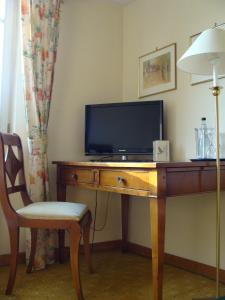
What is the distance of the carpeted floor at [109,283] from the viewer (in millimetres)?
1832

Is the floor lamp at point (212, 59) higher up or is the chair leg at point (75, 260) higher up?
the floor lamp at point (212, 59)

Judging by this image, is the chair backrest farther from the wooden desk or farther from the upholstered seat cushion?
the wooden desk

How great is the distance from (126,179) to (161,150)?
61 centimetres

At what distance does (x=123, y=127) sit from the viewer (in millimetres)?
2520

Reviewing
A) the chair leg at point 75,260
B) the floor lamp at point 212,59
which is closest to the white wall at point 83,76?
the chair leg at point 75,260

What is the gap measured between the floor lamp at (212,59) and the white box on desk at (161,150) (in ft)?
2.05

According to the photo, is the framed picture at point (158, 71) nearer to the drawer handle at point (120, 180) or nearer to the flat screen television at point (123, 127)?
the flat screen television at point (123, 127)

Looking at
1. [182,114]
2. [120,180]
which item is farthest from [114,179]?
[182,114]

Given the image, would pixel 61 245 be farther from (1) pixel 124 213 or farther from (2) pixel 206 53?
(2) pixel 206 53

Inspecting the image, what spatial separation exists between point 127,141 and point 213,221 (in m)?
0.85

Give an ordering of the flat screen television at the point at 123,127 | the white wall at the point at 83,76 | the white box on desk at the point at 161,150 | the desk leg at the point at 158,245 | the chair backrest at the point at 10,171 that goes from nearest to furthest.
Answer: the desk leg at the point at 158,245
the chair backrest at the point at 10,171
the white box on desk at the point at 161,150
the flat screen television at the point at 123,127
the white wall at the point at 83,76

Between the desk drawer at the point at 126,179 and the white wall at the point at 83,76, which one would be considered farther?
the white wall at the point at 83,76

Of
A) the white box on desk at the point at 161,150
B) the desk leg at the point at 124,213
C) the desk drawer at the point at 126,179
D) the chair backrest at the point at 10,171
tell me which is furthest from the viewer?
the desk leg at the point at 124,213

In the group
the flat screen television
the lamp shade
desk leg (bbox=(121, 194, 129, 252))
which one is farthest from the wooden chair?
the lamp shade
